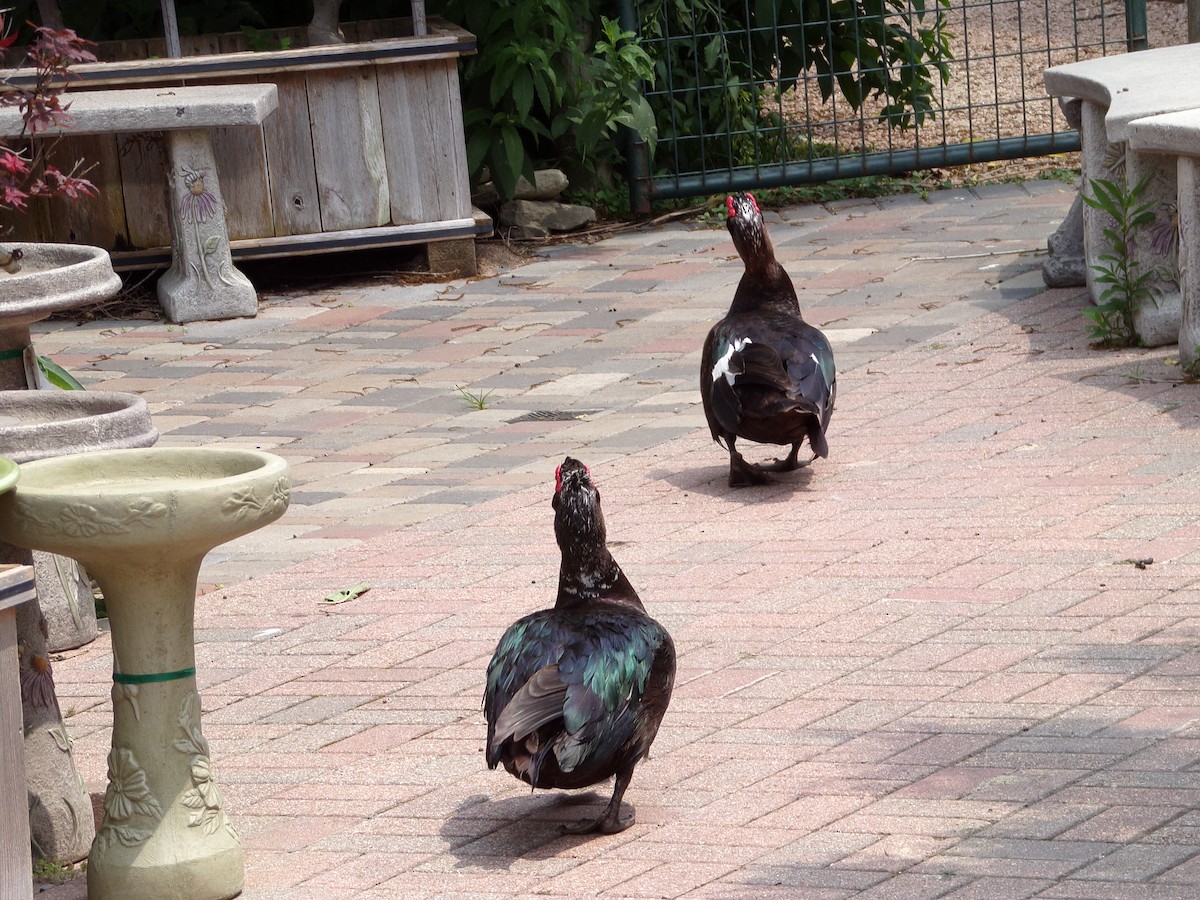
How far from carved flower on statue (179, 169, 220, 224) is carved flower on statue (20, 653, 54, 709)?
20.1ft

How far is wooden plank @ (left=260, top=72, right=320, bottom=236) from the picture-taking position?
10.3 metres

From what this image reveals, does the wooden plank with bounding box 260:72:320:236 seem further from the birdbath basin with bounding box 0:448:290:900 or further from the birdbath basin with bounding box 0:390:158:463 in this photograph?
the birdbath basin with bounding box 0:448:290:900

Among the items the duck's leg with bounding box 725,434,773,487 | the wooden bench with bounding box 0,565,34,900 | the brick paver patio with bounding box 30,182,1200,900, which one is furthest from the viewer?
the duck's leg with bounding box 725,434,773,487

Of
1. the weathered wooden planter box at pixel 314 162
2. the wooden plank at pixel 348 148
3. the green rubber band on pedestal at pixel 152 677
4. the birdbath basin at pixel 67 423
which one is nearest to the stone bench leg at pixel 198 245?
the weathered wooden planter box at pixel 314 162

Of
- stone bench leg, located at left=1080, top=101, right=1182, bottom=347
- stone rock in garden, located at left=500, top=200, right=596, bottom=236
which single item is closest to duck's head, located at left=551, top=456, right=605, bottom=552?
stone bench leg, located at left=1080, top=101, right=1182, bottom=347

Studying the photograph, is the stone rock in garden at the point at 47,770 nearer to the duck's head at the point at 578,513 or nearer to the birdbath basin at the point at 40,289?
the birdbath basin at the point at 40,289

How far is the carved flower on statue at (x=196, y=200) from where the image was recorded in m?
9.72

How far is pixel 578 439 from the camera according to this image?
7.34m

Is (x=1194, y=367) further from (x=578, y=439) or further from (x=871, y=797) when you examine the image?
(x=871, y=797)

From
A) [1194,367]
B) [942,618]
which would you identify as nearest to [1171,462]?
[1194,367]

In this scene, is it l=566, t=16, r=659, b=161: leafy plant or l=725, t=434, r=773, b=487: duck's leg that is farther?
l=566, t=16, r=659, b=161: leafy plant

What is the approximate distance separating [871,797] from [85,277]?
266 cm

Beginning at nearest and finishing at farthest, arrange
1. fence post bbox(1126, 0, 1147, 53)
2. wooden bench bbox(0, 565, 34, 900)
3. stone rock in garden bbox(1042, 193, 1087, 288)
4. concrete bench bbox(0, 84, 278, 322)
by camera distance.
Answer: wooden bench bbox(0, 565, 34, 900)
stone rock in garden bbox(1042, 193, 1087, 288)
concrete bench bbox(0, 84, 278, 322)
fence post bbox(1126, 0, 1147, 53)

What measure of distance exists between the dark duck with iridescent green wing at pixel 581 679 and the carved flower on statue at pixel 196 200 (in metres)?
6.24
